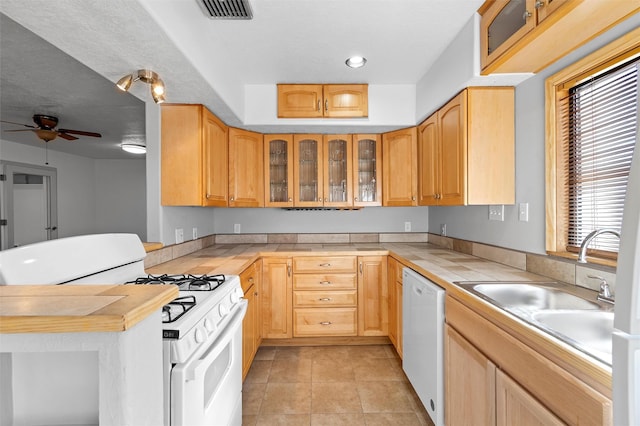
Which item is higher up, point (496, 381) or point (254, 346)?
point (496, 381)

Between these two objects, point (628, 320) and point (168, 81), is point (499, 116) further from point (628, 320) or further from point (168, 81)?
point (168, 81)

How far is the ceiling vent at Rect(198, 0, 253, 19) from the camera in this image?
162cm

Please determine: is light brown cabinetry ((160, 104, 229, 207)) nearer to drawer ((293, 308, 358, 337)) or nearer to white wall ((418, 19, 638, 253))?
drawer ((293, 308, 358, 337))

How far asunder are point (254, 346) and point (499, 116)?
2.41 meters

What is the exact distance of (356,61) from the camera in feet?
7.85

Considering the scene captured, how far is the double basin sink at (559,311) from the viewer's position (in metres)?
1.04

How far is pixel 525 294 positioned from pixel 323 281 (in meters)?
1.66

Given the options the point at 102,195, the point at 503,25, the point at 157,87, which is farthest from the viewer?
the point at 102,195

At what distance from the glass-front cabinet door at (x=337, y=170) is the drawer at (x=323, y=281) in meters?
0.72

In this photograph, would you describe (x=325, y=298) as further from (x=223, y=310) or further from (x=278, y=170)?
(x=223, y=310)

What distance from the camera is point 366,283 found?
9.39 feet

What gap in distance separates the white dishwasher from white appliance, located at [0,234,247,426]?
3.42ft

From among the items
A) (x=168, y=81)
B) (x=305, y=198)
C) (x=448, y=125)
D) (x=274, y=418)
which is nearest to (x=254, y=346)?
(x=274, y=418)

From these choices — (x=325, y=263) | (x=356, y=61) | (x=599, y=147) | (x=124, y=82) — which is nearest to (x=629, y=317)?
(x=599, y=147)
